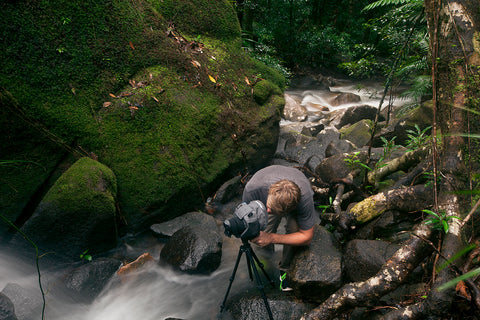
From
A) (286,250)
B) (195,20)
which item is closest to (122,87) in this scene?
(195,20)

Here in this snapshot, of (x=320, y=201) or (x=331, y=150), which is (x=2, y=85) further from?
(x=331, y=150)

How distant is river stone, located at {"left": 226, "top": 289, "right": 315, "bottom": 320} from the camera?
10.0 feet

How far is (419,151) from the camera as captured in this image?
Result: 407cm

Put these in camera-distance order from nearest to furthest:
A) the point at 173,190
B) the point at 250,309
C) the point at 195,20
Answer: the point at 250,309 < the point at 173,190 < the point at 195,20

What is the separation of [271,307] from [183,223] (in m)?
1.93

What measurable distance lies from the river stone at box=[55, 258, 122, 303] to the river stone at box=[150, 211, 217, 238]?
2.81ft

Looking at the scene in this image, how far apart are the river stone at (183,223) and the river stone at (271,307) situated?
125cm

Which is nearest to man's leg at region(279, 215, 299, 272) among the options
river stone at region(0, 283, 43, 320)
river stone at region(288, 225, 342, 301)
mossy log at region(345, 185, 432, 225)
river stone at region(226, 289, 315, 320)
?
river stone at region(288, 225, 342, 301)

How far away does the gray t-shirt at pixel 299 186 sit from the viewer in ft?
10.1

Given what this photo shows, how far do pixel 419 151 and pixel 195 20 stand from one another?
Result: 4.75 meters

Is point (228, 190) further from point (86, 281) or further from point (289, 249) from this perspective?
point (86, 281)

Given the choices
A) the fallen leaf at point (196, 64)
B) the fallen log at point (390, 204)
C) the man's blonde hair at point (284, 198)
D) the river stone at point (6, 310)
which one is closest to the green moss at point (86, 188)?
the river stone at point (6, 310)

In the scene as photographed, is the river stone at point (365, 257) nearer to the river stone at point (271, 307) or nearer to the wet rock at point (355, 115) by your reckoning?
the river stone at point (271, 307)

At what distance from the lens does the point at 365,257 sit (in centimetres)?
311
